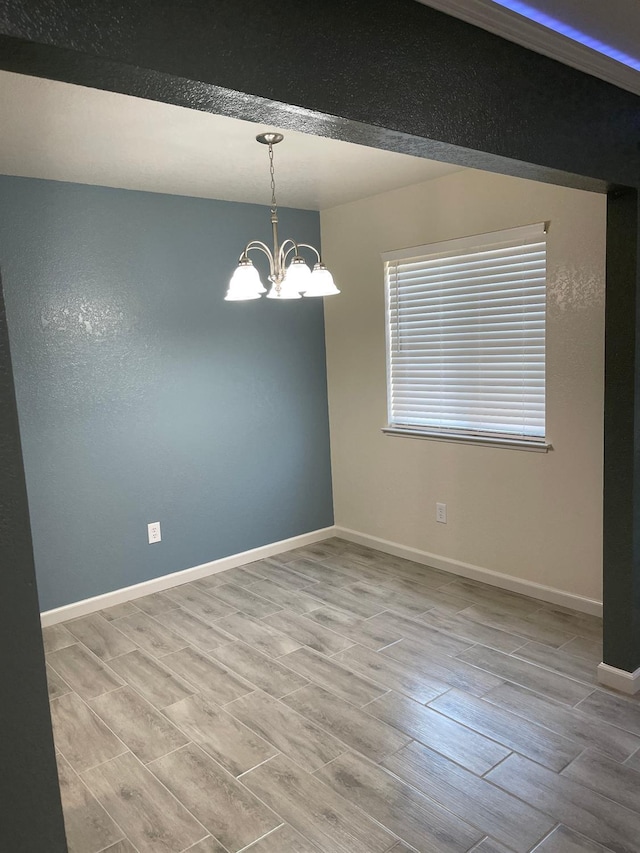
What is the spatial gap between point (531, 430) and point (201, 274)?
2.26 metres

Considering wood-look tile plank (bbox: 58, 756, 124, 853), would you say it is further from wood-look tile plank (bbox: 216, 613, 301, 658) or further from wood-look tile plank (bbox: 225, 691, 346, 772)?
wood-look tile plank (bbox: 216, 613, 301, 658)

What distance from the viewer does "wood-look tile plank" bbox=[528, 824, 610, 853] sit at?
1904mm

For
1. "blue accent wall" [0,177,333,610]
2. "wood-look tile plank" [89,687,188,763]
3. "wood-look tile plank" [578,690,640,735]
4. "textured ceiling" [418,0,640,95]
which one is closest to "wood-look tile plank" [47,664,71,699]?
"wood-look tile plank" [89,687,188,763]

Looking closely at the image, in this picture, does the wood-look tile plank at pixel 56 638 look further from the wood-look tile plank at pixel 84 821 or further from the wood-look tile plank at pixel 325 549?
the wood-look tile plank at pixel 325 549

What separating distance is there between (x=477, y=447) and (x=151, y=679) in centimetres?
223

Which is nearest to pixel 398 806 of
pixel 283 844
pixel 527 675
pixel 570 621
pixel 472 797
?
pixel 472 797

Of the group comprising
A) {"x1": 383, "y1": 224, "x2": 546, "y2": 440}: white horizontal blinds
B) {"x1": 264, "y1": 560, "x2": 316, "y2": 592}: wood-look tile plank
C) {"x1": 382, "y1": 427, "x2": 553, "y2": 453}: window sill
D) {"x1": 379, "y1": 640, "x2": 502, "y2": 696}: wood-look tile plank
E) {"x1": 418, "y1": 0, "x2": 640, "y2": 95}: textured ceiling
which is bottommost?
{"x1": 379, "y1": 640, "x2": 502, "y2": 696}: wood-look tile plank

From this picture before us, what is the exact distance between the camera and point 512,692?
109 inches

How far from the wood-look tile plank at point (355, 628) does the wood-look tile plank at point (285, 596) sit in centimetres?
9

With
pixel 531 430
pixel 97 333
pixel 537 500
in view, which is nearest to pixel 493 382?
pixel 531 430

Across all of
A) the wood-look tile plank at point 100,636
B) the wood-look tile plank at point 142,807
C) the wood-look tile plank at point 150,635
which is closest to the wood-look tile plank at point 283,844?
the wood-look tile plank at point 142,807

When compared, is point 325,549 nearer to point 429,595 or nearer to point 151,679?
point 429,595

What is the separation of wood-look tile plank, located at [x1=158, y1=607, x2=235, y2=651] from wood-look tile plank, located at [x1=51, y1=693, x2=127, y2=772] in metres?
0.68

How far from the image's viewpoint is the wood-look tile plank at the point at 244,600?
Result: 3723mm
